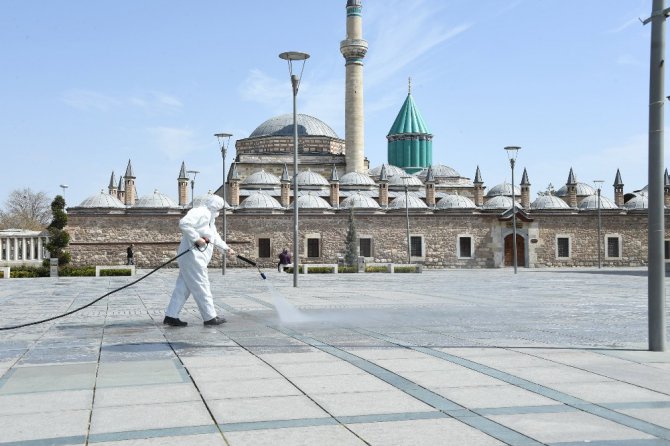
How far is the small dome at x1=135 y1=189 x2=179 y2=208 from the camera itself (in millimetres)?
41616

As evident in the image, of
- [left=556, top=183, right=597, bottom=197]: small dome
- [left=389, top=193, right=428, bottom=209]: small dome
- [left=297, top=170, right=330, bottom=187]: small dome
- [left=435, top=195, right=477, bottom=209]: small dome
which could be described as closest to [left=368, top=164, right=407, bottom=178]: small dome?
[left=297, top=170, right=330, bottom=187]: small dome

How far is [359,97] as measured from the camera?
1838 inches

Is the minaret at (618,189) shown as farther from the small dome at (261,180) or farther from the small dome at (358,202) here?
the small dome at (261,180)

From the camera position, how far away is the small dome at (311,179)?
4819 centimetres

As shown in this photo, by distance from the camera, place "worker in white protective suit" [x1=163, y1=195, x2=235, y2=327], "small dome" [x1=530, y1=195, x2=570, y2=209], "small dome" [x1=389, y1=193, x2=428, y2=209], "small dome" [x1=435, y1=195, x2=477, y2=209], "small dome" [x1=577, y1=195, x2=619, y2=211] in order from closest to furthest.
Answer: "worker in white protective suit" [x1=163, y1=195, x2=235, y2=327]
"small dome" [x1=389, y1=193, x2=428, y2=209]
"small dome" [x1=435, y1=195, x2=477, y2=209]
"small dome" [x1=530, y1=195, x2=570, y2=209]
"small dome" [x1=577, y1=195, x2=619, y2=211]

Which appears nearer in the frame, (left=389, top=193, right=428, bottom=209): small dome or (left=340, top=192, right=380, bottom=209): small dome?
(left=340, top=192, right=380, bottom=209): small dome

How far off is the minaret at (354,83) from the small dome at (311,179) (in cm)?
270

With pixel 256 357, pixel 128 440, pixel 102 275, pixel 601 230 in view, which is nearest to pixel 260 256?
pixel 102 275

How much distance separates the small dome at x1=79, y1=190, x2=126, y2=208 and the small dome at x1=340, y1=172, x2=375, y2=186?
15061 mm

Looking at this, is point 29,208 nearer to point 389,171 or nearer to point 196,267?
point 389,171

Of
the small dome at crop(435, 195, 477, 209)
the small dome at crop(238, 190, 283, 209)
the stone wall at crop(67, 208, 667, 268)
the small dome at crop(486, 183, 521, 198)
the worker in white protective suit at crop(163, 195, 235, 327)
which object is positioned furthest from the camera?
the small dome at crop(486, 183, 521, 198)

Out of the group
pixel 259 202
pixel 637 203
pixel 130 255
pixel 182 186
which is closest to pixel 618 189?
pixel 637 203

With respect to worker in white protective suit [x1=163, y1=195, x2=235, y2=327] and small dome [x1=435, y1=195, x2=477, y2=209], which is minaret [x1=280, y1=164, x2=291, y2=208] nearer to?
small dome [x1=435, y1=195, x2=477, y2=209]

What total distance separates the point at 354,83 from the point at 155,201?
49.0 feet
